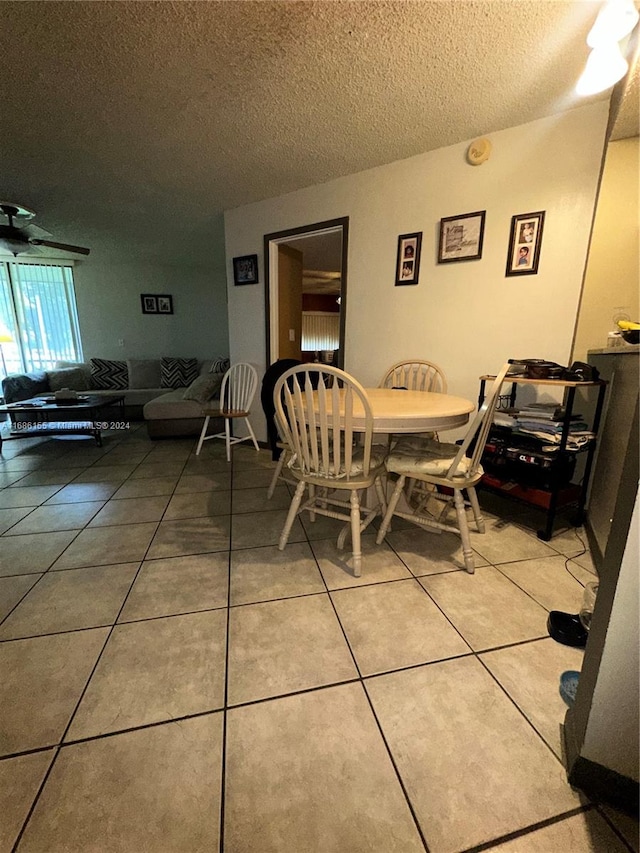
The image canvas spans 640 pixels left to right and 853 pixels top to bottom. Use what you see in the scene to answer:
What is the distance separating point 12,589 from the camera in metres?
1.42

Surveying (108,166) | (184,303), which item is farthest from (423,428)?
(184,303)

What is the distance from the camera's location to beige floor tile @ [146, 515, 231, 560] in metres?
1.70

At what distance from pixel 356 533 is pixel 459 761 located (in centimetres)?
79

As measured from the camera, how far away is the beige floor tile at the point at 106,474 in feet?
8.68

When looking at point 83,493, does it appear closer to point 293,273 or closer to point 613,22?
point 293,273

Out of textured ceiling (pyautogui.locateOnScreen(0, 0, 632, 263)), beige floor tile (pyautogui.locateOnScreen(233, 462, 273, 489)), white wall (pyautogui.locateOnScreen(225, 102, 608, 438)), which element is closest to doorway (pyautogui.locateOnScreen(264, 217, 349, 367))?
white wall (pyautogui.locateOnScreen(225, 102, 608, 438))

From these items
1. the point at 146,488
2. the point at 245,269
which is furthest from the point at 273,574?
the point at 245,269

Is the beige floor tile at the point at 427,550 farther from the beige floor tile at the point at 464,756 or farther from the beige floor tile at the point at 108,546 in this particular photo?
the beige floor tile at the point at 108,546

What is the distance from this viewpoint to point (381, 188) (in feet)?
8.34

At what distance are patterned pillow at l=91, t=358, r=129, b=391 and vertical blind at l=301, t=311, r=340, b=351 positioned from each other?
14.4ft

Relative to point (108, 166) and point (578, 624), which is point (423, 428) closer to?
point (578, 624)

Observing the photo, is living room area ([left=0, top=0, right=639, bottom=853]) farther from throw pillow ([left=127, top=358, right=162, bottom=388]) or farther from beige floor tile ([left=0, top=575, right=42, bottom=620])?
throw pillow ([left=127, top=358, right=162, bottom=388])

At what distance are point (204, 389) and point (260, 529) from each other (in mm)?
2424

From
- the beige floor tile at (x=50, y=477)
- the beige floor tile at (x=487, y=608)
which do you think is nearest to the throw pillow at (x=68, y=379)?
the beige floor tile at (x=50, y=477)
